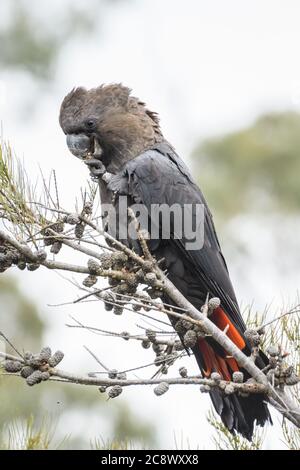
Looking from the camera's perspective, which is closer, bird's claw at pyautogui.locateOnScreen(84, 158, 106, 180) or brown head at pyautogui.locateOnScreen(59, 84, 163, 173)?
bird's claw at pyautogui.locateOnScreen(84, 158, 106, 180)

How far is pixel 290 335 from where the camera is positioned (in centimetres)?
332

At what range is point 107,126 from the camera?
453 cm

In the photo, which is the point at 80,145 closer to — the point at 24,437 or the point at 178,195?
the point at 178,195

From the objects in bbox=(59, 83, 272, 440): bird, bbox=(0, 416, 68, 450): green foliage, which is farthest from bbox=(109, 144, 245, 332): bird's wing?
bbox=(0, 416, 68, 450): green foliage

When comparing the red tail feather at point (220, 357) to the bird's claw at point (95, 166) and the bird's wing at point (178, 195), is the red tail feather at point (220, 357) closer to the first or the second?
the bird's wing at point (178, 195)

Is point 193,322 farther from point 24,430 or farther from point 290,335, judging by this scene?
point 24,430

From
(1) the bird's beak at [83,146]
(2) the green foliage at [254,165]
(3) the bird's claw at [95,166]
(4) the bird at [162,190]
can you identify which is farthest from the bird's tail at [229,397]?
(2) the green foliage at [254,165]

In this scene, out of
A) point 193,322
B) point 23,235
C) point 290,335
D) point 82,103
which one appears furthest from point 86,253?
point 82,103

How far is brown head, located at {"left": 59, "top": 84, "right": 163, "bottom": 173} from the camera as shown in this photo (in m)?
4.45

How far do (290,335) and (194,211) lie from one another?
1.10m

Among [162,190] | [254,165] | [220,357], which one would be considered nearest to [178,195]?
[162,190]

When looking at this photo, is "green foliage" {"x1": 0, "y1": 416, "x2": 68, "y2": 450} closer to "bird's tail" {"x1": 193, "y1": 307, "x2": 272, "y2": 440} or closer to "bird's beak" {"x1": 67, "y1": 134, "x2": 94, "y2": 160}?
"bird's tail" {"x1": 193, "y1": 307, "x2": 272, "y2": 440}
